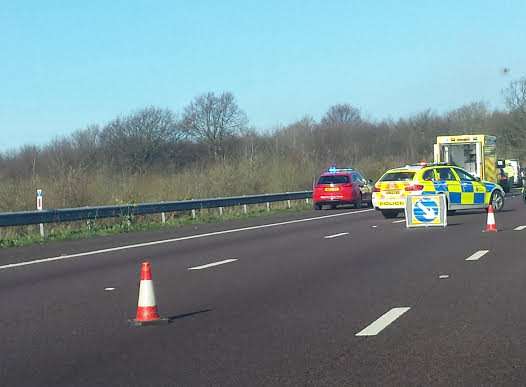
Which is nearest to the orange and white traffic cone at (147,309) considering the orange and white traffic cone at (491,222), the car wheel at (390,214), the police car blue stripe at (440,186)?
the orange and white traffic cone at (491,222)

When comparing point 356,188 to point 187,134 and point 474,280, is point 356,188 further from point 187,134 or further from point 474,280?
point 187,134

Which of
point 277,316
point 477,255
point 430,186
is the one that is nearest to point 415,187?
point 430,186

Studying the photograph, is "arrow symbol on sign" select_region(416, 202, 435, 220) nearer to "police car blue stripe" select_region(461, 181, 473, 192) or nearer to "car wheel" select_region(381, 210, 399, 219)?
"police car blue stripe" select_region(461, 181, 473, 192)

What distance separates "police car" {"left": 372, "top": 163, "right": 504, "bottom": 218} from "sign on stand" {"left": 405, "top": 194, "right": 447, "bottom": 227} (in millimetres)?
3723

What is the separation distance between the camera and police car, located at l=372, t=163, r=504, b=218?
29156mm

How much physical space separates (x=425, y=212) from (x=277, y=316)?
15288 mm

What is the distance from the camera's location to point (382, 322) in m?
9.76

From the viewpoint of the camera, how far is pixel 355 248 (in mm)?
19469

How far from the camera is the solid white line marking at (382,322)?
9.18m

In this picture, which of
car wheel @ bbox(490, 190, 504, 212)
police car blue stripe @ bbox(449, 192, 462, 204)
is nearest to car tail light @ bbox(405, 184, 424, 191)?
police car blue stripe @ bbox(449, 192, 462, 204)

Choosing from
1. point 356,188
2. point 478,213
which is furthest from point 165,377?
point 356,188

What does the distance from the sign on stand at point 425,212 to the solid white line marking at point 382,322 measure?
47.4ft

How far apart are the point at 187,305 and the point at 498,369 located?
192 inches

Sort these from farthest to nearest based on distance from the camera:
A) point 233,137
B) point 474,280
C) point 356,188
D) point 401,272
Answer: point 233,137, point 356,188, point 401,272, point 474,280
